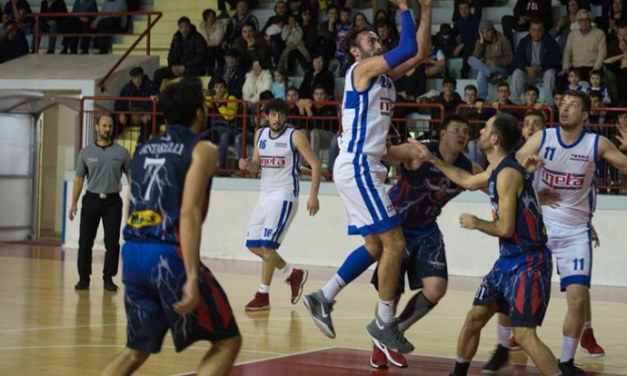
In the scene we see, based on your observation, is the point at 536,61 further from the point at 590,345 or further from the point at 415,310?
the point at 415,310

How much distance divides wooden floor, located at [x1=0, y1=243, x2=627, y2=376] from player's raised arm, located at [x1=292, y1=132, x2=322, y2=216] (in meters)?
1.16

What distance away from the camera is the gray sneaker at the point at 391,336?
764 cm

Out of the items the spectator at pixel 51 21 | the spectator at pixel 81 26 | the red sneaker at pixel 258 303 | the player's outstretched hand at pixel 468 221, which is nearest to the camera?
the player's outstretched hand at pixel 468 221

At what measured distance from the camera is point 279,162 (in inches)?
461

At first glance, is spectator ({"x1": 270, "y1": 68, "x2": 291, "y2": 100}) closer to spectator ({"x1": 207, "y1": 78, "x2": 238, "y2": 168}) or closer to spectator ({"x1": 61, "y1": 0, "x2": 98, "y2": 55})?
spectator ({"x1": 207, "y1": 78, "x2": 238, "y2": 168})

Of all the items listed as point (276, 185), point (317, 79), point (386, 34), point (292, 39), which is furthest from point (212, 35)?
point (276, 185)

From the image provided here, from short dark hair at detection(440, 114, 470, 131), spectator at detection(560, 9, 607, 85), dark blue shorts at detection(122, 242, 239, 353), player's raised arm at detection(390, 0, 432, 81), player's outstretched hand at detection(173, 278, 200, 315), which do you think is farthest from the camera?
spectator at detection(560, 9, 607, 85)

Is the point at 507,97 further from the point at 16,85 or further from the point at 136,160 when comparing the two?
the point at 136,160

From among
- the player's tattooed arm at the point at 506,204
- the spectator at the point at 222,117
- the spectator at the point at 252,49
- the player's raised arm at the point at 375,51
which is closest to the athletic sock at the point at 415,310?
the player's tattooed arm at the point at 506,204

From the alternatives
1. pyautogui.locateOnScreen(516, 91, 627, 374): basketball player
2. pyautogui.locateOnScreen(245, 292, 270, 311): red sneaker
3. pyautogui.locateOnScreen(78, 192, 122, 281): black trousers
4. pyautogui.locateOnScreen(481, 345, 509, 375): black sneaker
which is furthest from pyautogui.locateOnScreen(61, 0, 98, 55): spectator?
pyautogui.locateOnScreen(481, 345, 509, 375): black sneaker

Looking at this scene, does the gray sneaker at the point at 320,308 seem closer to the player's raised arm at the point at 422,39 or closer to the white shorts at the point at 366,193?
the white shorts at the point at 366,193

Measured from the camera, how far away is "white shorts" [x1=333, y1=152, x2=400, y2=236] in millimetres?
7629

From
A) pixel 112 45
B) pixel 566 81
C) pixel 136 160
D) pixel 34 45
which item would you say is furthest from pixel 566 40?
pixel 136 160

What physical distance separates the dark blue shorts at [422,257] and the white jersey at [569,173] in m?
0.87
